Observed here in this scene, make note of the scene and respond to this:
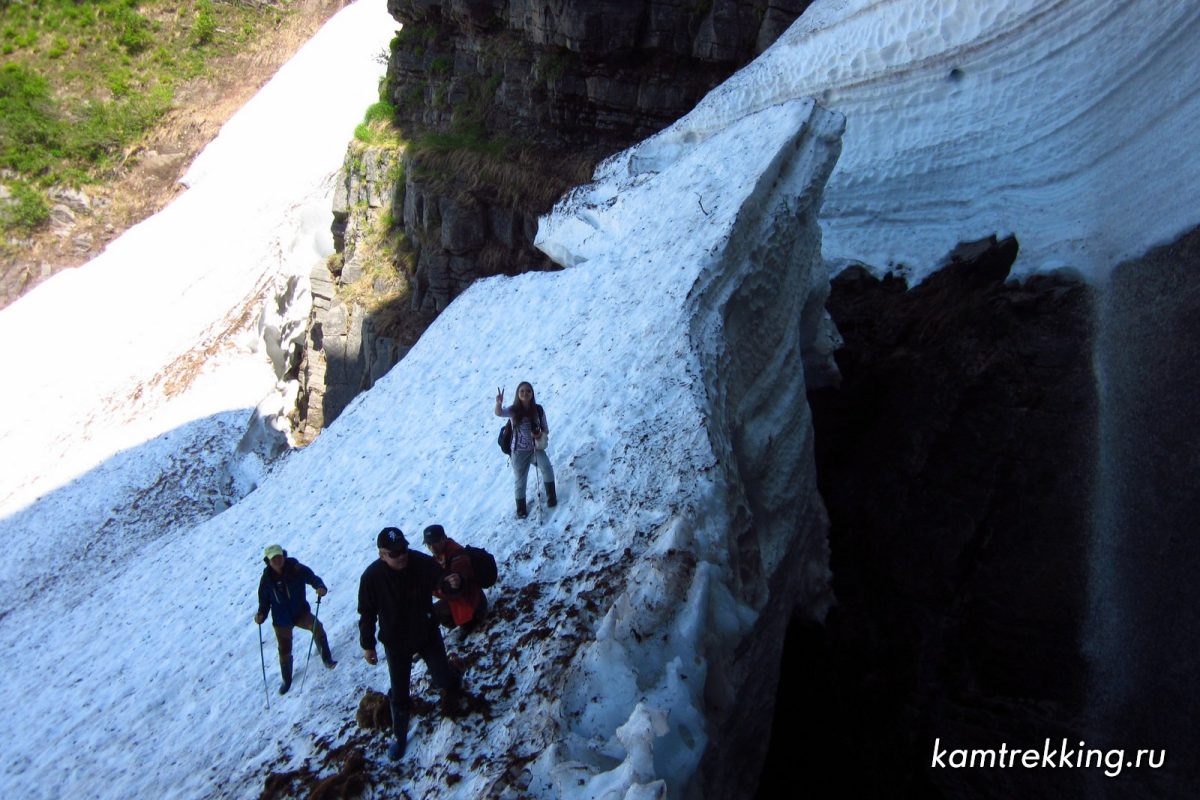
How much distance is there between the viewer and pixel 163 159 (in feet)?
112

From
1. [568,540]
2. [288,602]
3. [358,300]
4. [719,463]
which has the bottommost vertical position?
[288,602]

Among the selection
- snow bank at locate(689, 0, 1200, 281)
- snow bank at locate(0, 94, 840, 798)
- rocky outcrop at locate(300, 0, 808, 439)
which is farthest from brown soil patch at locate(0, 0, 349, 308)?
snow bank at locate(689, 0, 1200, 281)

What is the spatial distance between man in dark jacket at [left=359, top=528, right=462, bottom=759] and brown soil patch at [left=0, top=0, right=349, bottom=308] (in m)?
32.1

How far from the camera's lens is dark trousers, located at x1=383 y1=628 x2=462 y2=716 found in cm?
593

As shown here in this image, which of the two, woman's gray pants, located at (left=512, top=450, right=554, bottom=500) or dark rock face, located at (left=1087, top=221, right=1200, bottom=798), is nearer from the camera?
dark rock face, located at (left=1087, top=221, right=1200, bottom=798)

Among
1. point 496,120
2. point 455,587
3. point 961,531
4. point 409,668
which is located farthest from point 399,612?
point 496,120

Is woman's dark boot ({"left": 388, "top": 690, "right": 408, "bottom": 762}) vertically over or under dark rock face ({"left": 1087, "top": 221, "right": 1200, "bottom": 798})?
under

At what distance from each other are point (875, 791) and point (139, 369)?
83.5 feet

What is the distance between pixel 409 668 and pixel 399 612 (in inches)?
19.1

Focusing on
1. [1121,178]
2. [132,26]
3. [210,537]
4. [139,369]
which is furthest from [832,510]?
[132,26]

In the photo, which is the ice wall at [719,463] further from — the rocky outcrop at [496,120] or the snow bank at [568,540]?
the rocky outcrop at [496,120]

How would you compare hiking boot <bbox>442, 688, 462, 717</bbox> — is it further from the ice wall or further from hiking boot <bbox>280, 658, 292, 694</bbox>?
hiking boot <bbox>280, 658, 292, 694</bbox>

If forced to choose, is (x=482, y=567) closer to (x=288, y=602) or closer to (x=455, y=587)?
(x=455, y=587)

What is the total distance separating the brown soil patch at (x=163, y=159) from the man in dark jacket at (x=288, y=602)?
29914 mm
